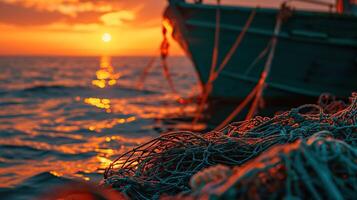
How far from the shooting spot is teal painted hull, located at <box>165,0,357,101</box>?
951 centimetres

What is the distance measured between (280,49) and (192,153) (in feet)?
26.2

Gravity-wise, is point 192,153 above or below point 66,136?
below

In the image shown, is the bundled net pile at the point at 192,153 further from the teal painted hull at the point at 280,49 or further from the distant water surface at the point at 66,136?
the teal painted hull at the point at 280,49

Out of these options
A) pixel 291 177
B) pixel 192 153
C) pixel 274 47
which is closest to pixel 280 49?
pixel 274 47

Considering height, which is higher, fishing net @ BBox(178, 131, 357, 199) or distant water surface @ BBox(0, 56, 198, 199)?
distant water surface @ BBox(0, 56, 198, 199)

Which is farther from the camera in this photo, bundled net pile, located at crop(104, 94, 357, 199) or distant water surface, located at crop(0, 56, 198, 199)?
distant water surface, located at crop(0, 56, 198, 199)

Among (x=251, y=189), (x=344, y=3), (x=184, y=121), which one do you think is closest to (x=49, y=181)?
(x=251, y=189)

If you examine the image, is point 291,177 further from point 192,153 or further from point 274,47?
point 274,47

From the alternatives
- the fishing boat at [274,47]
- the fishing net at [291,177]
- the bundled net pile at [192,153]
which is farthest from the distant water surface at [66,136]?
the fishing net at [291,177]

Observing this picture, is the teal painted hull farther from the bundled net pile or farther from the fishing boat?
the bundled net pile

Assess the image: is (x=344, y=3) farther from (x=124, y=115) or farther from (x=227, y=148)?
(x=227, y=148)

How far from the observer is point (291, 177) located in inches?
56.8

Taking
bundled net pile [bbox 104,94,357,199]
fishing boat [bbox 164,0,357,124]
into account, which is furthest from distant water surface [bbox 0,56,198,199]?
bundled net pile [bbox 104,94,357,199]

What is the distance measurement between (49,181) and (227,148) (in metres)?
3.27
